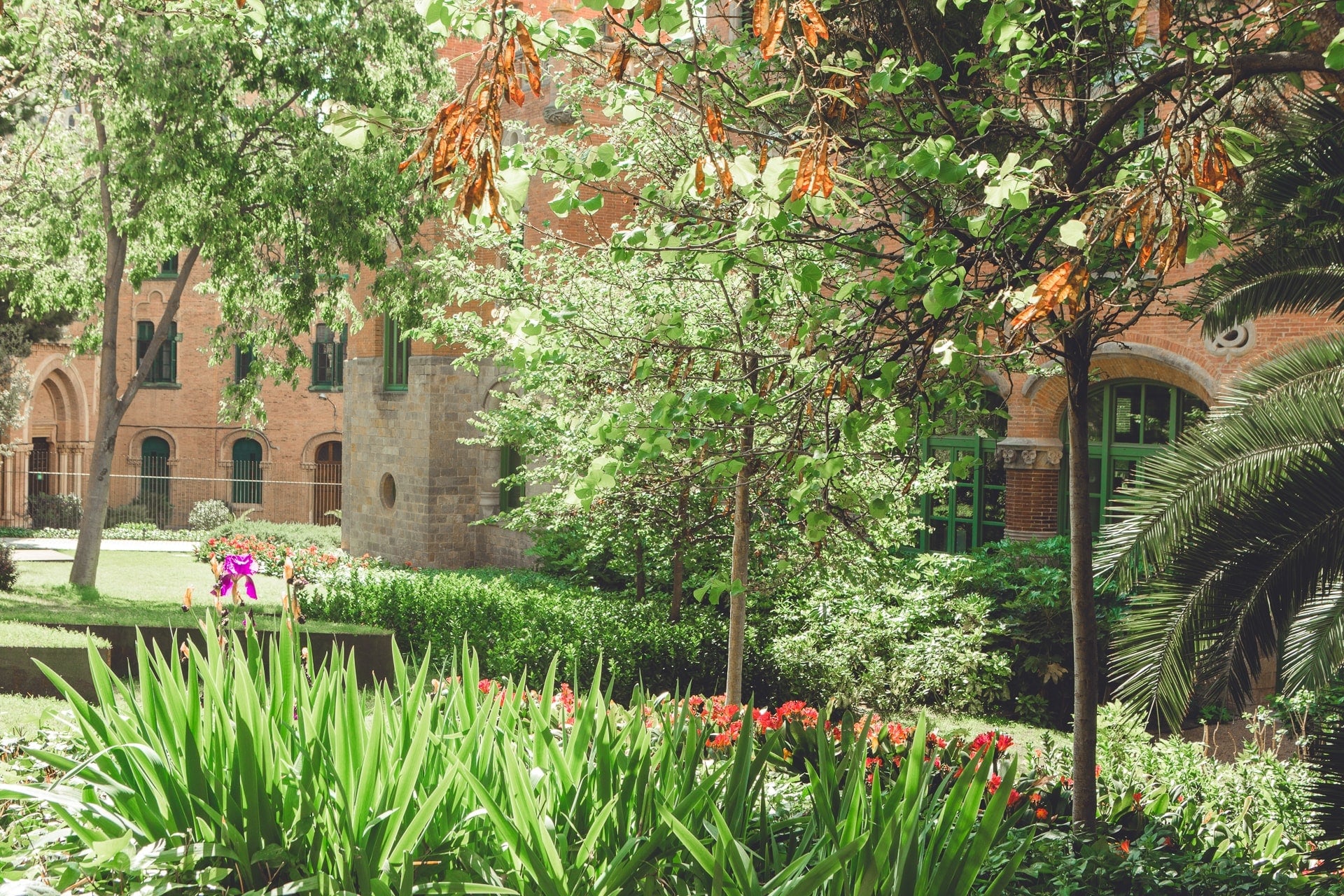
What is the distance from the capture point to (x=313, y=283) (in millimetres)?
14344

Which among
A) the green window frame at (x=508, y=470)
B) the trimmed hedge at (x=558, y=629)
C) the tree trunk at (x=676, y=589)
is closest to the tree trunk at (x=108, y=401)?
the trimmed hedge at (x=558, y=629)

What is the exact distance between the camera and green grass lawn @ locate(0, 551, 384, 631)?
10.6 m

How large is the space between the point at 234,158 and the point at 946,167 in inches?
459

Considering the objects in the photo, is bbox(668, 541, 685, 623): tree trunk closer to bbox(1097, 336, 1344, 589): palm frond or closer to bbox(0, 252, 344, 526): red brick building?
bbox(1097, 336, 1344, 589): palm frond

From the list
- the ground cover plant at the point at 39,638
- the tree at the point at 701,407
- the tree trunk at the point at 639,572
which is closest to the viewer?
the tree at the point at 701,407

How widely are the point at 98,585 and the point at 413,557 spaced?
5.03 metres

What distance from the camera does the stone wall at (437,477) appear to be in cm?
2011

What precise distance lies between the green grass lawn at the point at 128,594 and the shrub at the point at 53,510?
8.73 meters

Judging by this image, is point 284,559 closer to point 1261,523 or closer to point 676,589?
point 676,589

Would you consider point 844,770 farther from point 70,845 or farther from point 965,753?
point 70,845

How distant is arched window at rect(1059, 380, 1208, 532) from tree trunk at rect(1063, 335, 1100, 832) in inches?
392

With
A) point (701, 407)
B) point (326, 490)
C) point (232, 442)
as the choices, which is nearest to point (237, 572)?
point (701, 407)

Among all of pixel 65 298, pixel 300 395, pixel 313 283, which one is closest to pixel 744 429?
pixel 313 283

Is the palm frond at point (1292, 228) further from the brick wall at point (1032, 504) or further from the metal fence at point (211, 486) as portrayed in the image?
the metal fence at point (211, 486)
